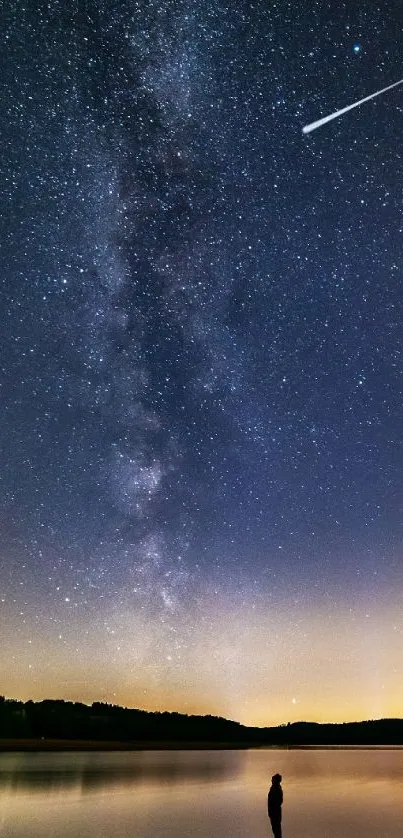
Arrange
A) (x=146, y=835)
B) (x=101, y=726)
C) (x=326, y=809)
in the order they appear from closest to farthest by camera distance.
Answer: (x=146, y=835)
(x=326, y=809)
(x=101, y=726)

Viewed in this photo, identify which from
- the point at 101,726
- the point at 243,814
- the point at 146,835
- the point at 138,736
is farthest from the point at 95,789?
the point at 138,736

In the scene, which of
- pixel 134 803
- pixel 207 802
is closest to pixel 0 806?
pixel 134 803

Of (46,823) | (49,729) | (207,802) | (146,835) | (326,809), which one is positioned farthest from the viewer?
(49,729)

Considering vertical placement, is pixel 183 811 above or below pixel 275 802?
below

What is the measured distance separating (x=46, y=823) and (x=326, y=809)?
12.1 m

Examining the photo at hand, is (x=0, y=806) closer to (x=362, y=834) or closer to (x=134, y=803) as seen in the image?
(x=134, y=803)

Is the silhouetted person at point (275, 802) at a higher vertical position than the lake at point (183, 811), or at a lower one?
higher

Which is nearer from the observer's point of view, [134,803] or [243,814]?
[243,814]

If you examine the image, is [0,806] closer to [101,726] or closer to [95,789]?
[95,789]

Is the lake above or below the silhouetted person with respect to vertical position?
below

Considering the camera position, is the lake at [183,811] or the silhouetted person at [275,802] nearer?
the silhouetted person at [275,802]

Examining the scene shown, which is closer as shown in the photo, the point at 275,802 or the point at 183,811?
the point at 275,802

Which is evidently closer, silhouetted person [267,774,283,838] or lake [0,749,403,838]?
silhouetted person [267,774,283,838]

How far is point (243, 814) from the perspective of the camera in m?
25.6
